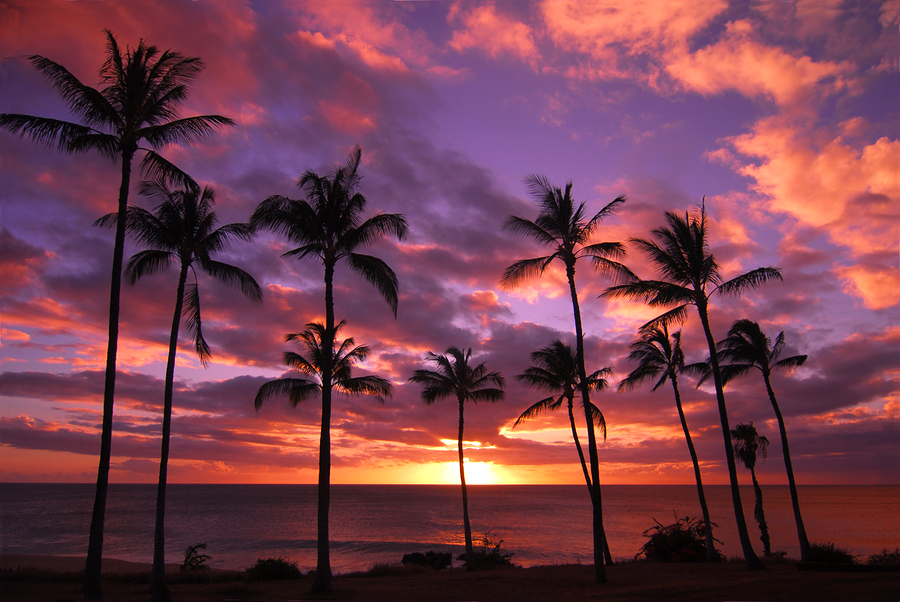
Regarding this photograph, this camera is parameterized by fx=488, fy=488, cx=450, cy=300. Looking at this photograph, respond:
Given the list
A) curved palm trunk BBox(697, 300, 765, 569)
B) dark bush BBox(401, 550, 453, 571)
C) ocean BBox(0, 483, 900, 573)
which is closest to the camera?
curved palm trunk BBox(697, 300, 765, 569)

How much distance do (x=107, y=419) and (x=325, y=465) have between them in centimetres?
615

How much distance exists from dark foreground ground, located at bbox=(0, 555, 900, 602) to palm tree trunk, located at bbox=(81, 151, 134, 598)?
659mm

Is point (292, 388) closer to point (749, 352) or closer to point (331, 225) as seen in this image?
point (331, 225)

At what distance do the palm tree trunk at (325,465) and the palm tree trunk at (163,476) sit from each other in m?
4.21

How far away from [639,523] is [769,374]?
62794 millimetres

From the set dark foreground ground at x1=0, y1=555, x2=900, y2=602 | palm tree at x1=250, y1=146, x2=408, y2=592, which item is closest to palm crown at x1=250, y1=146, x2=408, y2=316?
palm tree at x1=250, y1=146, x2=408, y2=592

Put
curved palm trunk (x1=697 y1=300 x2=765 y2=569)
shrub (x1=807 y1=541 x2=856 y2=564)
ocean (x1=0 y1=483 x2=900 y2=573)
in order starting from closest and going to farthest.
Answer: curved palm trunk (x1=697 y1=300 x2=765 y2=569)
shrub (x1=807 y1=541 x2=856 y2=564)
ocean (x1=0 y1=483 x2=900 y2=573)

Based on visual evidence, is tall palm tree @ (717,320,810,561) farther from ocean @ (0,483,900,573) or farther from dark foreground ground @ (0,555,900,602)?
ocean @ (0,483,900,573)

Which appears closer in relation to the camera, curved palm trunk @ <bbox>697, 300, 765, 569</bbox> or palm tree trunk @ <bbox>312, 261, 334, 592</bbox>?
palm tree trunk @ <bbox>312, 261, 334, 592</bbox>

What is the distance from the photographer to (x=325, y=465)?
610 inches

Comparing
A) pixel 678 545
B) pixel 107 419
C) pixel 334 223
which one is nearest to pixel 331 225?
pixel 334 223

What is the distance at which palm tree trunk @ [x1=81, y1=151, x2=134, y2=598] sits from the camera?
1283cm

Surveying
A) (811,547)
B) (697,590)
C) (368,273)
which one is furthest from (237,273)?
(811,547)

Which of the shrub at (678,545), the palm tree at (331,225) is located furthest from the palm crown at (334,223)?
the shrub at (678,545)
